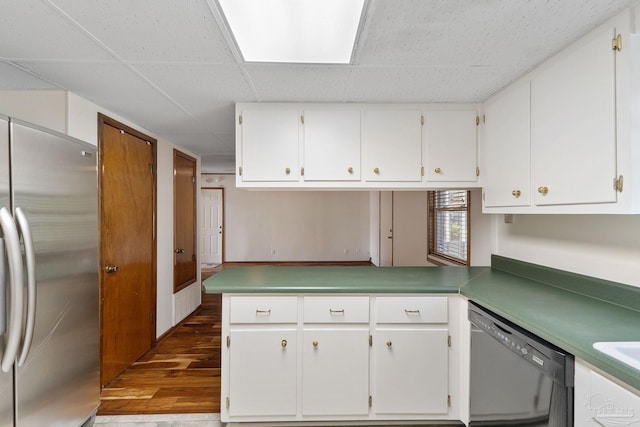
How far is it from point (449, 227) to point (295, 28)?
268 centimetres

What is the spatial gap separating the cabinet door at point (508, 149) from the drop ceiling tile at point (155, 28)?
1.60 meters

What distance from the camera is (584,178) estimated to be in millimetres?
1269

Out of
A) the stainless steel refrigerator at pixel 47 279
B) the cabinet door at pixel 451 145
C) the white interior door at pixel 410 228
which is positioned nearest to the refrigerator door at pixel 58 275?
the stainless steel refrigerator at pixel 47 279

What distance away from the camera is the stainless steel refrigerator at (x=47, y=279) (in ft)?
3.53

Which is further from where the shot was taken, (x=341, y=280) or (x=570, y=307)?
(x=341, y=280)

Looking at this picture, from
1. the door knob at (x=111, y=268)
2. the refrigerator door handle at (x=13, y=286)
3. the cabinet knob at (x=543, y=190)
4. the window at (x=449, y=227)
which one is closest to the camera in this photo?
the refrigerator door handle at (x=13, y=286)

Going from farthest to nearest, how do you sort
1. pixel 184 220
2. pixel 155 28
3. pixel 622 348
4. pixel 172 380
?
pixel 184 220, pixel 172 380, pixel 155 28, pixel 622 348

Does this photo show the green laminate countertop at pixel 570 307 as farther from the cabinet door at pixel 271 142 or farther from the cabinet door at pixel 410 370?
the cabinet door at pixel 271 142

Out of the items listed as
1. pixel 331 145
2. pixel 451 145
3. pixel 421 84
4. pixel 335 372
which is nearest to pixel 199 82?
pixel 331 145

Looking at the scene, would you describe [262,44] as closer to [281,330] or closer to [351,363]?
[281,330]

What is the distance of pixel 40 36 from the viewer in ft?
4.20

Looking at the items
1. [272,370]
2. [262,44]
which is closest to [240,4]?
[262,44]

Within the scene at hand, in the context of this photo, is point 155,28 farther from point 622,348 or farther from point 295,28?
point 622,348

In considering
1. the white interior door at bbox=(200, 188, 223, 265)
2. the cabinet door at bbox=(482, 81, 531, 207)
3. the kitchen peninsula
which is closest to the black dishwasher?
the kitchen peninsula
